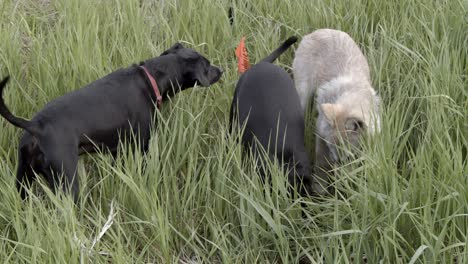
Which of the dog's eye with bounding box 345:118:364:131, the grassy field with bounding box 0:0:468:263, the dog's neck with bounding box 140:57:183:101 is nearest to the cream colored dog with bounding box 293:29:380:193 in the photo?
the dog's eye with bounding box 345:118:364:131

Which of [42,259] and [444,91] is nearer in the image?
[42,259]

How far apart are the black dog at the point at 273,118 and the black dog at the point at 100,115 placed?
28 cm

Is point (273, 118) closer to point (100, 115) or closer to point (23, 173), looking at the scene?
point (100, 115)

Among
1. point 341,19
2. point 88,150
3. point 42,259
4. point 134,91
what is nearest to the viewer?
point 42,259

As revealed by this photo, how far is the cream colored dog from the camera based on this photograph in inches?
130

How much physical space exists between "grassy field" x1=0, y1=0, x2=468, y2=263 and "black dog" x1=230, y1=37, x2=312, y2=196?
16cm

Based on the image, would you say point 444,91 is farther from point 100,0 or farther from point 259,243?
point 100,0

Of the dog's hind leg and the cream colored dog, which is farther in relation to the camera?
the cream colored dog

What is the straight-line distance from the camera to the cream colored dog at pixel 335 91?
3.30 metres

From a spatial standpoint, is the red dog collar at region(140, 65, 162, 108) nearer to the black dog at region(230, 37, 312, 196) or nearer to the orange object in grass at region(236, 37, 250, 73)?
the black dog at region(230, 37, 312, 196)

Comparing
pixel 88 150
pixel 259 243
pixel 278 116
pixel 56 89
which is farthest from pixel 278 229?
pixel 56 89

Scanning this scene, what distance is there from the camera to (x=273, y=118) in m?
3.43

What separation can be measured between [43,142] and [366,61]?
229 centimetres

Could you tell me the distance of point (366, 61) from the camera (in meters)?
4.12
